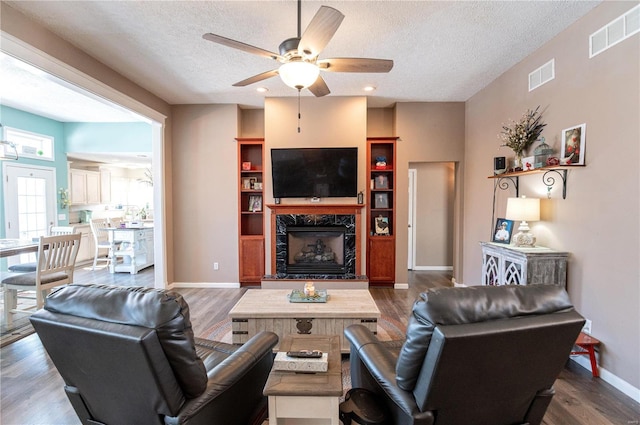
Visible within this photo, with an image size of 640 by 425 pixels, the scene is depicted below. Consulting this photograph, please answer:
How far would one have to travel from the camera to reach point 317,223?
4.56m

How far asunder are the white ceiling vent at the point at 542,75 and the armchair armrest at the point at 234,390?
3553 mm

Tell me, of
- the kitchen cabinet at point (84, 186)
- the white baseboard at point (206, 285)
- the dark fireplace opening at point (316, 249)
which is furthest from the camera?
the kitchen cabinet at point (84, 186)

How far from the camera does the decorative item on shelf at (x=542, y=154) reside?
2.77 meters

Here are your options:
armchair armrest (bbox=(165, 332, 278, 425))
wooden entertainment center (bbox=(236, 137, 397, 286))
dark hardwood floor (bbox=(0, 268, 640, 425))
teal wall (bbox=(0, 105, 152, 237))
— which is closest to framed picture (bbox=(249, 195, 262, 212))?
wooden entertainment center (bbox=(236, 137, 397, 286))

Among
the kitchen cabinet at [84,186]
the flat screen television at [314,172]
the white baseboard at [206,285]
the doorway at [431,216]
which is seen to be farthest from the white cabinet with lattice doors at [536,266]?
the kitchen cabinet at [84,186]

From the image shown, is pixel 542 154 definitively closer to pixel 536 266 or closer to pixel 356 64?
pixel 536 266

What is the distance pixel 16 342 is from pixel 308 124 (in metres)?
4.21

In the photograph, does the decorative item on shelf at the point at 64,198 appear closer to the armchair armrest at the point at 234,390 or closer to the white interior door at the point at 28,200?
the white interior door at the point at 28,200

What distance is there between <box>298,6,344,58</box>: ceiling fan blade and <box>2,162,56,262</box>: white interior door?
593cm

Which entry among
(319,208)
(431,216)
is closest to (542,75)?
(319,208)

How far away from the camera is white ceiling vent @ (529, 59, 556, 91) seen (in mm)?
2873

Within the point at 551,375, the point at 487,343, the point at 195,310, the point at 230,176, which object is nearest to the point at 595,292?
the point at 551,375

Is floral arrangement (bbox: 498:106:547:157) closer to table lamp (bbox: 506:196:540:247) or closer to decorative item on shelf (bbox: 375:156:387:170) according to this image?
table lamp (bbox: 506:196:540:247)

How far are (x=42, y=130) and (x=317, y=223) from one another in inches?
219
